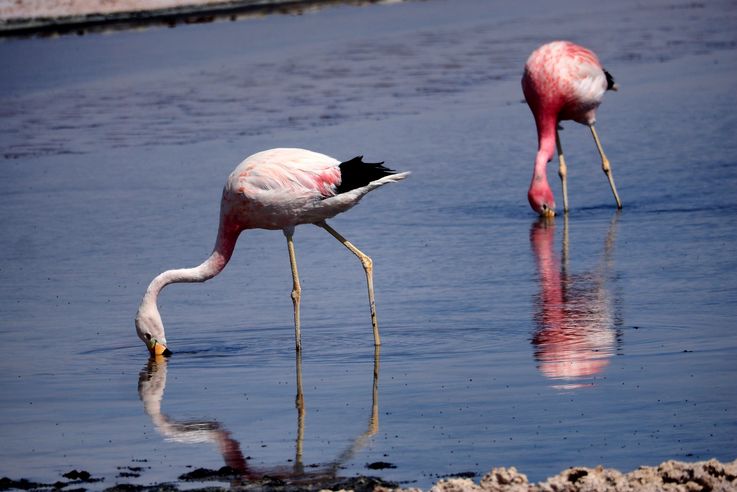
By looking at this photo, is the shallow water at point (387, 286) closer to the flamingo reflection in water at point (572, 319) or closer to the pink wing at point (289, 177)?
the flamingo reflection in water at point (572, 319)

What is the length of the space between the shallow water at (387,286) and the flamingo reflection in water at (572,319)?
0.03 metres

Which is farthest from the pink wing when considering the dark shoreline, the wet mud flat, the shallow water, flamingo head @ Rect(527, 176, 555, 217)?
the dark shoreline

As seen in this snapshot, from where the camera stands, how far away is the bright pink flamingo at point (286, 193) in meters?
9.03

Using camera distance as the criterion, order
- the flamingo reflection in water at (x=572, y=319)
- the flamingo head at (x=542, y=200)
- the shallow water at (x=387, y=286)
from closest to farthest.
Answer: the shallow water at (x=387, y=286) < the flamingo reflection in water at (x=572, y=319) < the flamingo head at (x=542, y=200)

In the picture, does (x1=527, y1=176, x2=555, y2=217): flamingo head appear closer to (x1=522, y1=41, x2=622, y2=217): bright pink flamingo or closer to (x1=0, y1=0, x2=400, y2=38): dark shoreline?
(x1=522, y1=41, x2=622, y2=217): bright pink flamingo

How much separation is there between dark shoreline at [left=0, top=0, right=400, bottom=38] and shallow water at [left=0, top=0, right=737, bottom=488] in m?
9.04

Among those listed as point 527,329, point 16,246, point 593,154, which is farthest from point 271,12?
point 527,329

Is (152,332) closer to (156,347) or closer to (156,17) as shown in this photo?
(156,347)

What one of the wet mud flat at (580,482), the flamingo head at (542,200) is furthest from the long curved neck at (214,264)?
the flamingo head at (542,200)

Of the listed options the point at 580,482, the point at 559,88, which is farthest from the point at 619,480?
the point at 559,88

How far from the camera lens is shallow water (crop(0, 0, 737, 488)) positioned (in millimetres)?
6781

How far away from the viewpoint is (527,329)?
8.71 meters

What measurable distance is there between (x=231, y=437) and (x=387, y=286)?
3.42 meters

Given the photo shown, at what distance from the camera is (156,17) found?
3338 cm
